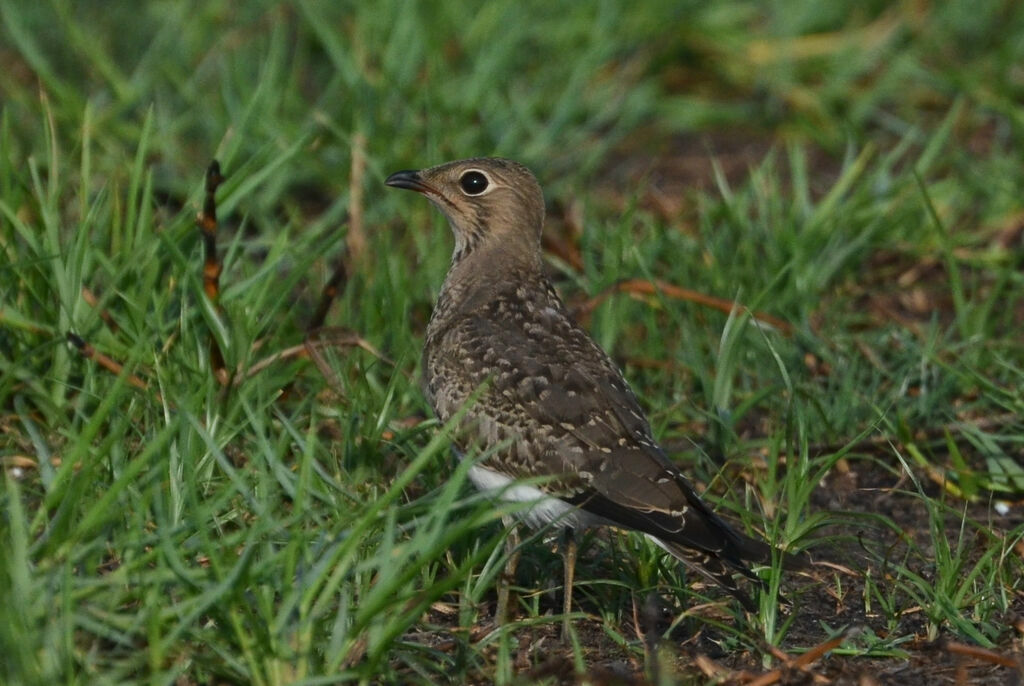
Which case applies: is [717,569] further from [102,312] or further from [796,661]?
[102,312]

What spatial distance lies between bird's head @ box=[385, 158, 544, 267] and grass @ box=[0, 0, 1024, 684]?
1.49 feet

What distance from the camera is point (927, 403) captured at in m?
6.19

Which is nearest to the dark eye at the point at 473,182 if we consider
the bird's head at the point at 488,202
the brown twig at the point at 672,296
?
the bird's head at the point at 488,202

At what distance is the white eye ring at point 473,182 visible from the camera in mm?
6090

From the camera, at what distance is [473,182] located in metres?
6.11

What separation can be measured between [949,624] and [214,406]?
2.50 m

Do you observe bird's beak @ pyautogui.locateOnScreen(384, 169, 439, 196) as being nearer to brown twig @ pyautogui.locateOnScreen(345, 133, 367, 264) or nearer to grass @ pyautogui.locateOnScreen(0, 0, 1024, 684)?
grass @ pyautogui.locateOnScreen(0, 0, 1024, 684)

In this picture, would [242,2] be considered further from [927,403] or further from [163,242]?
[927,403]

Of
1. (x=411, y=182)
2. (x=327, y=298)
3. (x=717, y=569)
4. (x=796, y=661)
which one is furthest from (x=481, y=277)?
(x=796, y=661)

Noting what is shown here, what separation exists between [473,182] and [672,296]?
3.68 ft

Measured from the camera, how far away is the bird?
15.0 ft

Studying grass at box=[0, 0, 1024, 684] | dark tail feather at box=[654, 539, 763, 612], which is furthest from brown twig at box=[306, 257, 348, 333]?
dark tail feather at box=[654, 539, 763, 612]

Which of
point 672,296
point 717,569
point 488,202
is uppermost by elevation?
point 488,202

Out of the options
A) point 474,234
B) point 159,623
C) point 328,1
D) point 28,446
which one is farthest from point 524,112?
point 159,623
